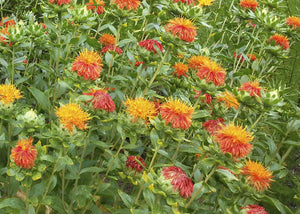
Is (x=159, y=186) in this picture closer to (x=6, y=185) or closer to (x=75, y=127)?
(x=75, y=127)

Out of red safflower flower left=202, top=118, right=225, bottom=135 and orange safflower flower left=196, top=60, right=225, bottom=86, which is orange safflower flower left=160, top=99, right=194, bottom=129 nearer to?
red safflower flower left=202, top=118, right=225, bottom=135

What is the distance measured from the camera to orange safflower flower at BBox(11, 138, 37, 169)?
1639mm

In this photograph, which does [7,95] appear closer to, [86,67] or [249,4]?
[86,67]

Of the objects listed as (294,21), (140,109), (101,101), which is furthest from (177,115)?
(294,21)

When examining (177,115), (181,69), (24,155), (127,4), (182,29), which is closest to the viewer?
(24,155)

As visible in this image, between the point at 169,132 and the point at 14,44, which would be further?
the point at 14,44

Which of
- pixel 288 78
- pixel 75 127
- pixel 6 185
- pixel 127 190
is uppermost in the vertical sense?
pixel 75 127

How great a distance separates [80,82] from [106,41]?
1017mm

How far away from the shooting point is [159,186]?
1689mm

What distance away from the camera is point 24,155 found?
5.38 feet

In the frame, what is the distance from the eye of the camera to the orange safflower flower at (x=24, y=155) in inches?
64.5

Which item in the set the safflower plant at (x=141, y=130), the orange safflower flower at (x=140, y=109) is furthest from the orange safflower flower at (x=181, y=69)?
the orange safflower flower at (x=140, y=109)

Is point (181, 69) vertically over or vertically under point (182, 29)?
under

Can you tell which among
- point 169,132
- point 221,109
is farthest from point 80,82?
point 221,109
